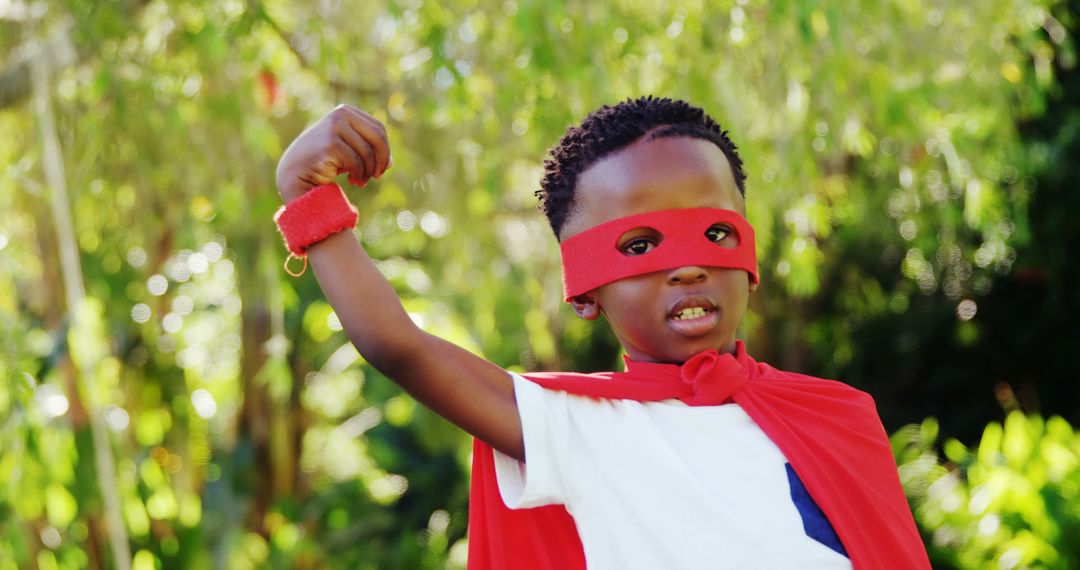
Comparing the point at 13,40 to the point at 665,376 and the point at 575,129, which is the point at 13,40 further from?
the point at 665,376

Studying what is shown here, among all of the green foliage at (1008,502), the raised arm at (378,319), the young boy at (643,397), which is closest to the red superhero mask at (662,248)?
the young boy at (643,397)

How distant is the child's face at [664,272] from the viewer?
1.66m

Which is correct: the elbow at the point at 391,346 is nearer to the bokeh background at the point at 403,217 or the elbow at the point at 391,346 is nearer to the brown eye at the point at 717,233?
the brown eye at the point at 717,233

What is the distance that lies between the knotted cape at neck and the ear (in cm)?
11

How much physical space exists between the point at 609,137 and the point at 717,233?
0.22 meters

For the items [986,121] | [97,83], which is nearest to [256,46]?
[97,83]

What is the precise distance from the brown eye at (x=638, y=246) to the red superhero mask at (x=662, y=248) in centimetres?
1

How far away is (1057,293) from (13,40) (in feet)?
19.5

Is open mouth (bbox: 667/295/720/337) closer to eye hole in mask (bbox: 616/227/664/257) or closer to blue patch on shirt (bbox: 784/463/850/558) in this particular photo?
eye hole in mask (bbox: 616/227/664/257)

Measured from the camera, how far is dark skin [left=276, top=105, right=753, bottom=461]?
1.50 meters

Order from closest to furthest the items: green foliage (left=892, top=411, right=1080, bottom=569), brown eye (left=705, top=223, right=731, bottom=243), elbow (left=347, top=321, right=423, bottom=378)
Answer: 1. elbow (left=347, top=321, right=423, bottom=378)
2. brown eye (left=705, top=223, right=731, bottom=243)
3. green foliage (left=892, top=411, right=1080, bottom=569)

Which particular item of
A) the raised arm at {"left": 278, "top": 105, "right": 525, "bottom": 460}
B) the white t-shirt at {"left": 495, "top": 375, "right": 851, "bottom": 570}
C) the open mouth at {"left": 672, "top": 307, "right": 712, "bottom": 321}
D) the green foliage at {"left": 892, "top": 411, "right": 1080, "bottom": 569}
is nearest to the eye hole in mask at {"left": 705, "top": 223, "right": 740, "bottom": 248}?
the open mouth at {"left": 672, "top": 307, "right": 712, "bottom": 321}

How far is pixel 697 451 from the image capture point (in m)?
1.59

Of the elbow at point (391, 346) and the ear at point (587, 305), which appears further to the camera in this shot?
the ear at point (587, 305)
